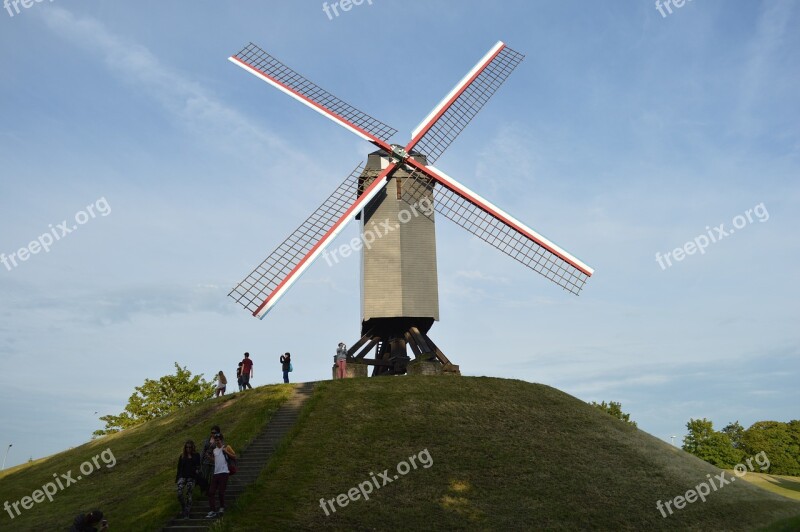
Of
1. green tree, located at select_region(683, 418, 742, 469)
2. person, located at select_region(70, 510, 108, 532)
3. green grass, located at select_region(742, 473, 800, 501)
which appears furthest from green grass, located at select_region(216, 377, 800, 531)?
green tree, located at select_region(683, 418, 742, 469)

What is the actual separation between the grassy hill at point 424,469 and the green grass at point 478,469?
0.21ft

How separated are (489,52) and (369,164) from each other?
1154 cm

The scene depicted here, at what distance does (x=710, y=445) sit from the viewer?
7900 cm

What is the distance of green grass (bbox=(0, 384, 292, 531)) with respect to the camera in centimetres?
2006

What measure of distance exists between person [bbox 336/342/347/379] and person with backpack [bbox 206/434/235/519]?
15.7 m

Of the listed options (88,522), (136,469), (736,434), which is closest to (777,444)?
(736,434)

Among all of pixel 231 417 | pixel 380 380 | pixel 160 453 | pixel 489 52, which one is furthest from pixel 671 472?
pixel 489 52

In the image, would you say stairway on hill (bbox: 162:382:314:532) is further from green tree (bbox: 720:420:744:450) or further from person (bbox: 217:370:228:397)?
green tree (bbox: 720:420:744:450)

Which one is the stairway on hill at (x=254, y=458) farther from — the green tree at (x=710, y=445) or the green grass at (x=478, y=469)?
the green tree at (x=710, y=445)

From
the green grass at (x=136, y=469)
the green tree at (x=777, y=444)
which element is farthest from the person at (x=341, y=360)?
the green tree at (x=777, y=444)

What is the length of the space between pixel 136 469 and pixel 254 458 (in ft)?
19.1

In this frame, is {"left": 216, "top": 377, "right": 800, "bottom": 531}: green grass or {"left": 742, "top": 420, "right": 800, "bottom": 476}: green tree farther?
{"left": 742, "top": 420, "right": 800, "bottom": 476}: green tree

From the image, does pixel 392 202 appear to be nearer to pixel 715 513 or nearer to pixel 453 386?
pixel 453 386

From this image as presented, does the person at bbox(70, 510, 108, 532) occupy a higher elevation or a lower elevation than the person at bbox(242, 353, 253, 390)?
A: lower
